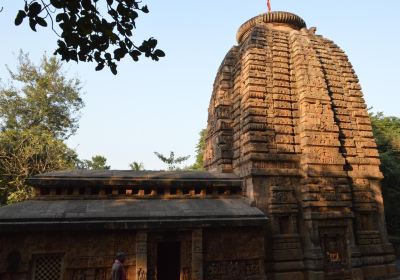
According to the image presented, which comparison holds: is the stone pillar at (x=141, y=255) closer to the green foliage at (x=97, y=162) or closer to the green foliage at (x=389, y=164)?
the green foliage at (x=389, y=164)

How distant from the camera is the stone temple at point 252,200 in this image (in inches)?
280

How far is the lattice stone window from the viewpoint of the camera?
22.8ft

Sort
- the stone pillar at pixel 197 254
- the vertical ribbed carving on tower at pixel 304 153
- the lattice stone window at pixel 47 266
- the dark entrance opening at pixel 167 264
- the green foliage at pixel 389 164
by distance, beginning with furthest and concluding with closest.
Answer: the green foliage at pixel 389 164
the dark entrance opening at pixel 167 264
the vertical ribbed carving on tower at pixel 304 153
the stone pillar at pixel 197 254
the lattice stone window at pixel 47 266

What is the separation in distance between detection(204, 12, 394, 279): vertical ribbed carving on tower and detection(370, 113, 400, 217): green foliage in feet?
25.3

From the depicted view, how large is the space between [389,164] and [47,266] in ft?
56.8

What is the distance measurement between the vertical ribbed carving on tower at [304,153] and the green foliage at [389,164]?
25.3ft

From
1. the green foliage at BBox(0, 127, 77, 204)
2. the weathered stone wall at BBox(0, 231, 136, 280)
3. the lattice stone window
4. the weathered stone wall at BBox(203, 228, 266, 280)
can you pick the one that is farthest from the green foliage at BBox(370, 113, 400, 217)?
the green foliage at BBox(0, 127, 77, 204)

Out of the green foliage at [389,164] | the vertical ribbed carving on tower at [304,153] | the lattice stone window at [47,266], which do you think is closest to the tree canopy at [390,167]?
the green foliage at [389,164]

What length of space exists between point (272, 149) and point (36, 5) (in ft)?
24.9

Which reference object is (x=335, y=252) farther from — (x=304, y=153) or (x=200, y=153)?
(x=200, y=153)

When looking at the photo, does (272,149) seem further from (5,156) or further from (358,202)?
(5,156)

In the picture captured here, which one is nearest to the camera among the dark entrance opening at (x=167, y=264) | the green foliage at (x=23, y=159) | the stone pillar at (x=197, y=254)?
the stone pillar at (x=197, y=254)

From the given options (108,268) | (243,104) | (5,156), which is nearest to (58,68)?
(5,156)

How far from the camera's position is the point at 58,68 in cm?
2473
